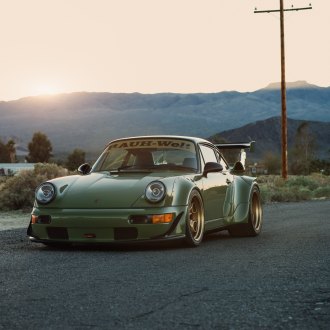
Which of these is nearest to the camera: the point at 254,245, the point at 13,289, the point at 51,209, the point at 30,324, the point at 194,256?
the point at 30,324

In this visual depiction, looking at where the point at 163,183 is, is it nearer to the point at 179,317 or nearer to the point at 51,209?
the point at 51,209

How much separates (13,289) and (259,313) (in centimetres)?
226

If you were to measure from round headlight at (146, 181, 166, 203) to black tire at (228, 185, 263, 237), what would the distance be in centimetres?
250

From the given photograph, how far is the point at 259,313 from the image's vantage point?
5340mm

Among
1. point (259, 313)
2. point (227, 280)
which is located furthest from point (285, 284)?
point (259, 313)

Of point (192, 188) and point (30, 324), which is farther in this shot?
point (192, 188)

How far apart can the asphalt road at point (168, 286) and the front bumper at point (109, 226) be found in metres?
0.19

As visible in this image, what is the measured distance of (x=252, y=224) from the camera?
38.3 feet

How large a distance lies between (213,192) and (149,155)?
1043 millimetres

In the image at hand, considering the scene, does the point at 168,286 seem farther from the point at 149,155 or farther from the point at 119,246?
the point at 149,155

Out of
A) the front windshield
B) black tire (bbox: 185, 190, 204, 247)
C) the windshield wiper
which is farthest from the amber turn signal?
the front windshield

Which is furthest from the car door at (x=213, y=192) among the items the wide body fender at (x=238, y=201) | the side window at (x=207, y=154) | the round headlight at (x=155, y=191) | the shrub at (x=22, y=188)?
the shrub at (x=22, y=188)

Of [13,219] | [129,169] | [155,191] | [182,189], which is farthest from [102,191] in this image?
[13,219]

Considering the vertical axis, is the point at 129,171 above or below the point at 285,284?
above
